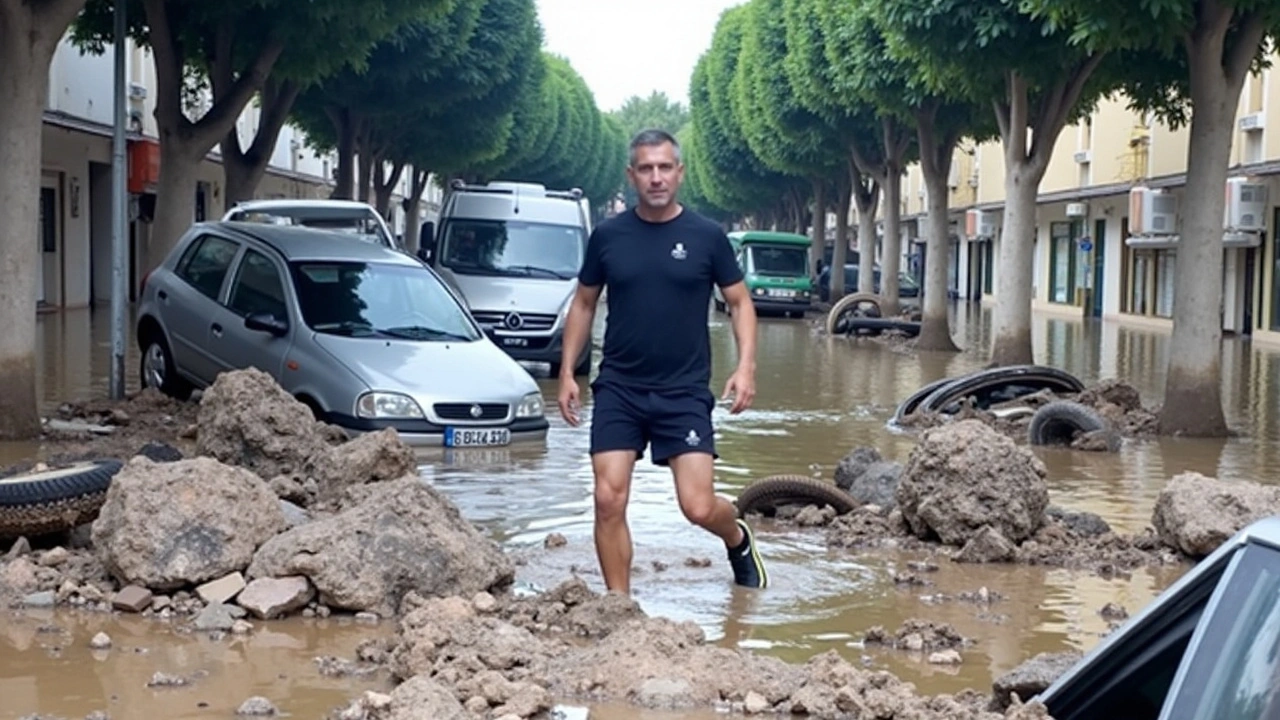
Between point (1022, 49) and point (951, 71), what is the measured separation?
1.15m

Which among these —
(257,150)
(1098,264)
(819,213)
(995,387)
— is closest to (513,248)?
(257,150)

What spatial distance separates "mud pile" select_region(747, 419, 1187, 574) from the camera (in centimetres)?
960

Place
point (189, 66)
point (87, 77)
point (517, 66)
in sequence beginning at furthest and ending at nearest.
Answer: point (517, 66) → point (87, 77) → point (189, 66)

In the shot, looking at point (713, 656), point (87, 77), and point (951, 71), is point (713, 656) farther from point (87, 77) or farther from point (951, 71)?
point (87, 77)

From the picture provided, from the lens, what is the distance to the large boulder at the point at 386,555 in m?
7.81

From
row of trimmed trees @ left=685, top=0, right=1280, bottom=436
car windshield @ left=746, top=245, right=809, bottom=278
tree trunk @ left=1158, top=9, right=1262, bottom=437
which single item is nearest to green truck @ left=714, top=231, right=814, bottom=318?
car windshield @ left=746, top=245, right=809, bottom=278

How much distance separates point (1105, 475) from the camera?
45.6ft

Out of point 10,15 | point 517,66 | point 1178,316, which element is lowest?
point 1178,316

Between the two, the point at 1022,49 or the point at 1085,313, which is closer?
the point at 1022,49

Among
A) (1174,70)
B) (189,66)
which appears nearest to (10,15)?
(1174,70)

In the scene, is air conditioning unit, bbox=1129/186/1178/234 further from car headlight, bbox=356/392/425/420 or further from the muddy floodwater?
car headlight, bbox=356/392/425/420

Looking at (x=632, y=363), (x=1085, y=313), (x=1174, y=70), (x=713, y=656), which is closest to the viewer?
(x=713, y=656)

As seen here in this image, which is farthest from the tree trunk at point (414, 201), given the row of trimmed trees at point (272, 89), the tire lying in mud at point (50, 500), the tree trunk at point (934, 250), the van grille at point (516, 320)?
the tire lying in mud at point (50, 500)

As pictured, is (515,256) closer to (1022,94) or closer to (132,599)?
(1022,94)
